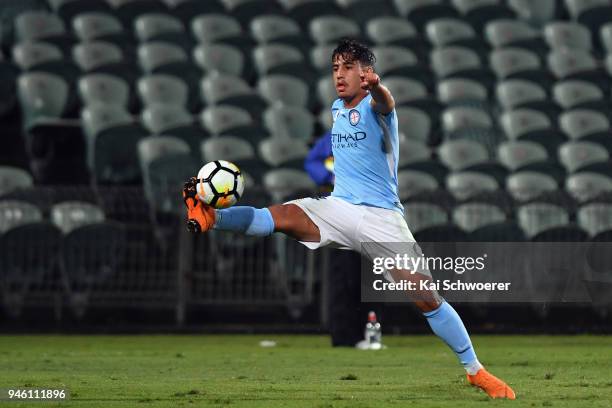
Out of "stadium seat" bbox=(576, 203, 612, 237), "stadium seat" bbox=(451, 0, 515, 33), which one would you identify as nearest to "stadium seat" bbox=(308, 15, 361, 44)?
"stadium seat" bbox=(451, 0, 515, 33)

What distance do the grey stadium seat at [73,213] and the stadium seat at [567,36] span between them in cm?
815

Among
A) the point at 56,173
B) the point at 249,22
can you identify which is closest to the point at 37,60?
the point at 56,173

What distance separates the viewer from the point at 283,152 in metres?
14.4

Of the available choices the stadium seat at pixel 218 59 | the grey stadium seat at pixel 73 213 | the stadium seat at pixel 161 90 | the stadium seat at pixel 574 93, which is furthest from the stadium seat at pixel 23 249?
the stadium seat at pixel 574 93

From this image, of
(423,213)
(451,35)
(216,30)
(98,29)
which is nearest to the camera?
(423,213)

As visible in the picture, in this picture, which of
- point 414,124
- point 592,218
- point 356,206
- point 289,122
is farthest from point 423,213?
point 356,206

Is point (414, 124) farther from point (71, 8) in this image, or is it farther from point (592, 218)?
point (71, 8)

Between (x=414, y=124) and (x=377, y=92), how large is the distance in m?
9.05

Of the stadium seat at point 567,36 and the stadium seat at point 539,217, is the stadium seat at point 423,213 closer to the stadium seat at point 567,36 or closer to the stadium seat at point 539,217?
the stadium seat at point 539,217

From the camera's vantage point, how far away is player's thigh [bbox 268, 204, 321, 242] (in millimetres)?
6914

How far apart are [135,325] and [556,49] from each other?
26.3ft

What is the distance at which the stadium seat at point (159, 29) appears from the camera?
16656 mm

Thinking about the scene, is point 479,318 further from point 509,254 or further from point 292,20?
point 292,20

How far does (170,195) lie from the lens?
12.6m
